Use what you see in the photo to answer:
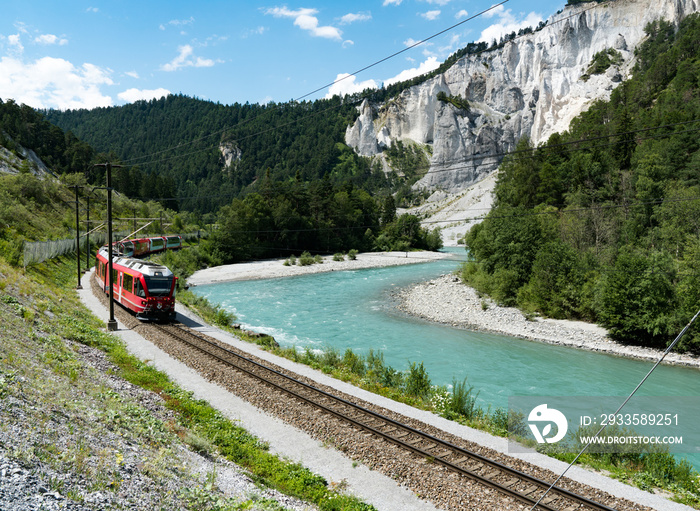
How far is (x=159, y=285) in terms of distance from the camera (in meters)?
23.0

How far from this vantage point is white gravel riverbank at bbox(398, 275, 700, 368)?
2516cm

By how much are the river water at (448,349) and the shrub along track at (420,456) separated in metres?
5.10

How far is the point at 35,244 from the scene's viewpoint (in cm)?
3338

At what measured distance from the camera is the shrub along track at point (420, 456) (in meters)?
8.03

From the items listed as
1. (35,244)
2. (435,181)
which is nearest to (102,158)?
(35,244)

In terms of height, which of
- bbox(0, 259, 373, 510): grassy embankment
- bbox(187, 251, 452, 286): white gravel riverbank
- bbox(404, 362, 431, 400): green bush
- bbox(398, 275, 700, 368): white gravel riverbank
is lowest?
bbox(398, 275, 700, 368): white gravel riverbank

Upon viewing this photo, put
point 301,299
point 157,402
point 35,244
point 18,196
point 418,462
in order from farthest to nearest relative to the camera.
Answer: point 18,196 < point 301,299 < point 35,244 < point 157,402 < point 418,462

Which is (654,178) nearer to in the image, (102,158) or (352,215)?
(352,215)

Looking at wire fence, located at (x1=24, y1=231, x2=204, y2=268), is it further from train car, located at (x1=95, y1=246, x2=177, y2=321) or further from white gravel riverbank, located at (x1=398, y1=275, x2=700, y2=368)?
white gravel riverbank, located at (x1=398, y1=275, x2=700, y2=368)

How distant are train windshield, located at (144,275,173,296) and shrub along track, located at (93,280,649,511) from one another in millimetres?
9967

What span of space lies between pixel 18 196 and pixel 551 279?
200 ft

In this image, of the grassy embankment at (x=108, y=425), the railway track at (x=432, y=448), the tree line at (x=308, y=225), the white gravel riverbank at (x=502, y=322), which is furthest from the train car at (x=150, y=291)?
the tree line at (x=308, y=225)

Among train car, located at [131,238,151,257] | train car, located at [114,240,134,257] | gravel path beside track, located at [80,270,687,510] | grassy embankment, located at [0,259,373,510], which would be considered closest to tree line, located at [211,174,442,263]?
train car, located at [131,238,151,257]

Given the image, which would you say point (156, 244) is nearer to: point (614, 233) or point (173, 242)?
point (173, 242)
